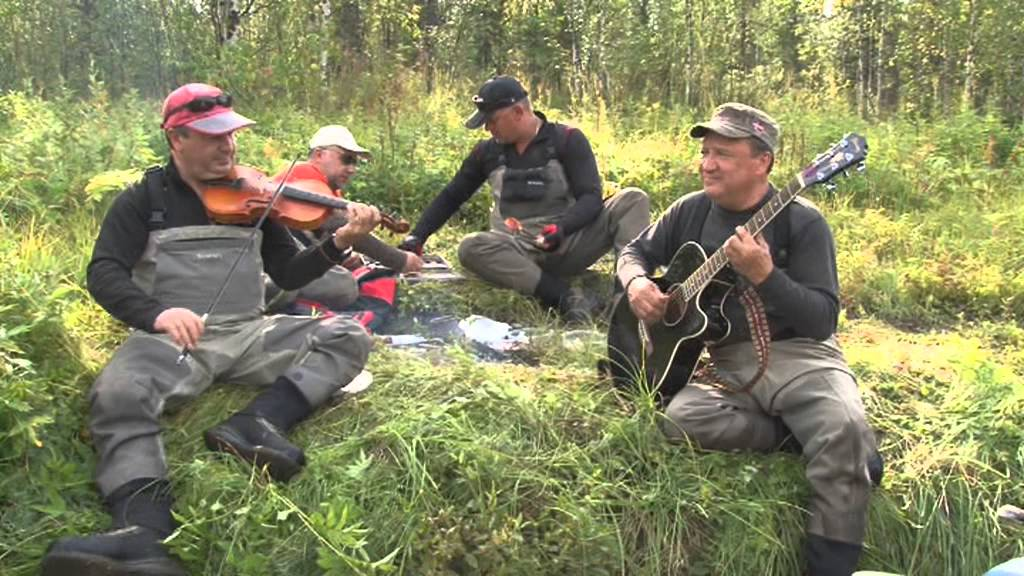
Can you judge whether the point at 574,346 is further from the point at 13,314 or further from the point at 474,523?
the point at 13,314

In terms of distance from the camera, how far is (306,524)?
110 inches

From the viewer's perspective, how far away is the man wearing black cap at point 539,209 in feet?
17.0

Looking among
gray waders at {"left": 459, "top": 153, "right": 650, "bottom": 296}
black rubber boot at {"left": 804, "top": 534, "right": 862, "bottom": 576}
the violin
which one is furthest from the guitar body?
gray waders at {"left": 459, "top": 153, "right": 650, "bottom": 296}

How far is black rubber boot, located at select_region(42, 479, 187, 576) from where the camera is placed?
255 centimetres

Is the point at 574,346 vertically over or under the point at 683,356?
under

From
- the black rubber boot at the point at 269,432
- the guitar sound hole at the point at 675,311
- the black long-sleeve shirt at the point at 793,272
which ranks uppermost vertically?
the black long-sleeve shirt at the point at 793,272

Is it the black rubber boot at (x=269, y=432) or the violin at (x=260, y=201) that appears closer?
the black rubber boot at (x=269, y=432)

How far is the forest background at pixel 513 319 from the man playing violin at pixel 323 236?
1.45 ft

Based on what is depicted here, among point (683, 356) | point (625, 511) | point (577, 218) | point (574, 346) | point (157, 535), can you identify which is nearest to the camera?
point (157, 535)

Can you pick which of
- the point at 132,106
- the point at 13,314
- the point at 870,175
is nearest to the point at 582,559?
the point at 13,314

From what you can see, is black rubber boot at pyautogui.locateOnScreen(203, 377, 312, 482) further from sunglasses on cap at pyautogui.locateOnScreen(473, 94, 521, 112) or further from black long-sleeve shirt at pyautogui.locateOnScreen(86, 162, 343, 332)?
sunglasses on cap at pyautogui.locateOnScreen(473, 94, 521, 112)

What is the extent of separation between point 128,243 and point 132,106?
462 centimetres

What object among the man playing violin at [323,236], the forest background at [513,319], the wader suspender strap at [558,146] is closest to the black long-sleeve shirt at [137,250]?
the forest background at [513,319]

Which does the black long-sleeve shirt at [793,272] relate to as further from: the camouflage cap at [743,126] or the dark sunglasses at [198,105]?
the dark sunglasses at [198,105]
